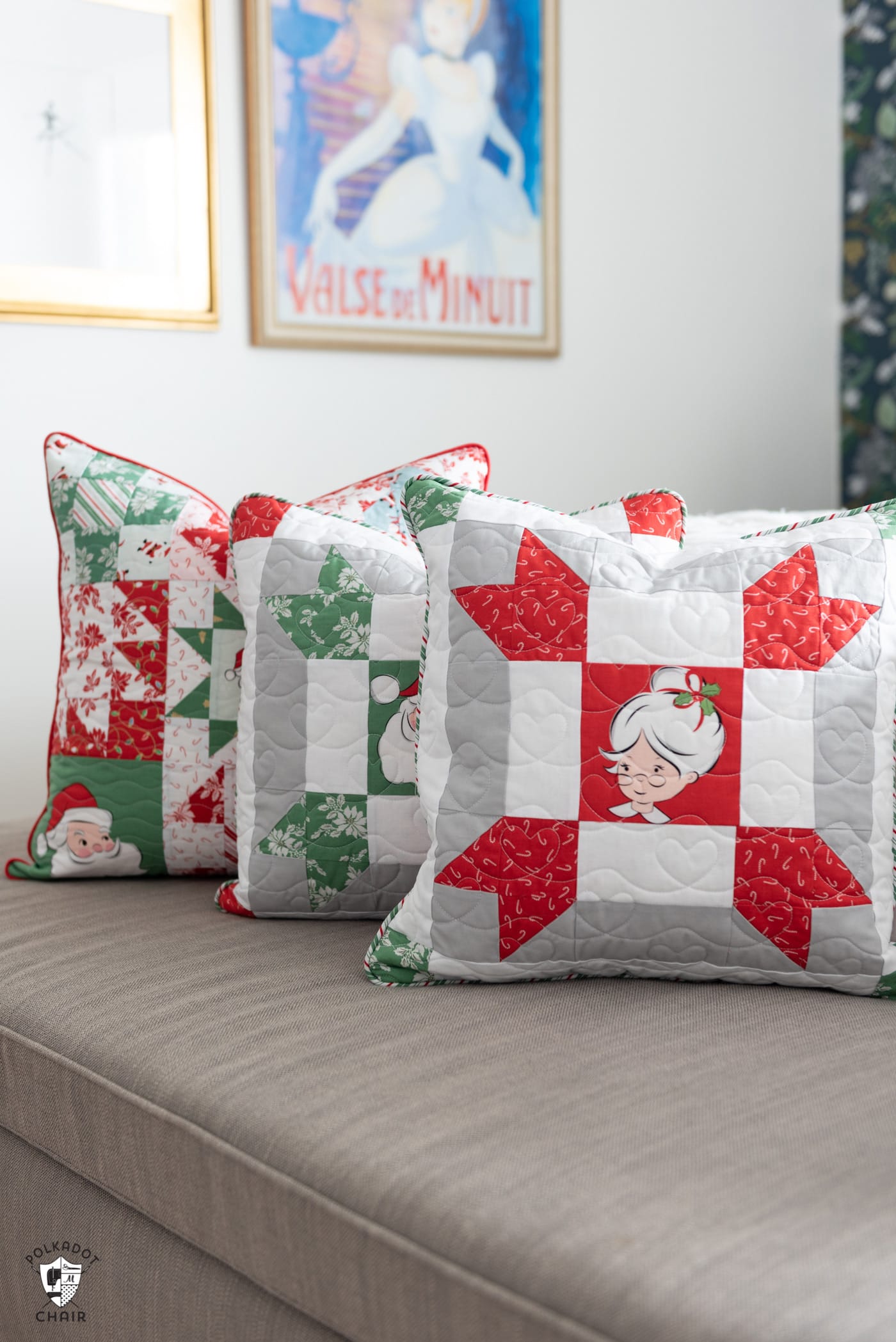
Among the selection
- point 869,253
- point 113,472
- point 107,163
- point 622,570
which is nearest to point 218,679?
point 113,472

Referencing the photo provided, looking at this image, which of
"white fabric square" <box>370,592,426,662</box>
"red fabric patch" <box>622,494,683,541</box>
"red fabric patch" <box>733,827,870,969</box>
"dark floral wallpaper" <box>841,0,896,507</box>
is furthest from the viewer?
"dark floral wallpaper" <box>841,0,896,507</box>

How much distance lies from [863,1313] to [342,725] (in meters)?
0.69

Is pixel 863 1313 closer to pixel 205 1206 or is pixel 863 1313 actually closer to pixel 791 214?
pixel 205 1206

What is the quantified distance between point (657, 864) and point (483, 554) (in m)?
0.28

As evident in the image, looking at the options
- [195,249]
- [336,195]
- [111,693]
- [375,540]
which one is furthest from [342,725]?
[336,195]

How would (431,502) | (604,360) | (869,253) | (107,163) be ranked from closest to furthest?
(431,502) < (107,163) < (604,360) < (869,253)

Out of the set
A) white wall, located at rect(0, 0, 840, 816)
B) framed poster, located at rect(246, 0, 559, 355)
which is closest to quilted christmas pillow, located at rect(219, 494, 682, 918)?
white wall, located at rect(0, 0, 840, 816)

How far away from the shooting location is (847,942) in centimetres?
97

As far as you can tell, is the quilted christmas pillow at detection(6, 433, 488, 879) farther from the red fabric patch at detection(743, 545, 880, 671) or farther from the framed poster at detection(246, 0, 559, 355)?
the framed poster at detection(246, 0, 559, 355)

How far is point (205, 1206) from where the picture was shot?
891 millimetres

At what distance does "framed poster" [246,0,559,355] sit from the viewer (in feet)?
6.49

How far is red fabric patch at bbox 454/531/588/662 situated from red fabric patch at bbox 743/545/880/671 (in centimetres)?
13

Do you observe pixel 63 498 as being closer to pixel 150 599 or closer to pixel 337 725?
pixel 150 599

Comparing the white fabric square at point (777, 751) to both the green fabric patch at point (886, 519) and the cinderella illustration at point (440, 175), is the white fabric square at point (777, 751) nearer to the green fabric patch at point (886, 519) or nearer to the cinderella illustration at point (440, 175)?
the green fabric patch at point (886, 519)
